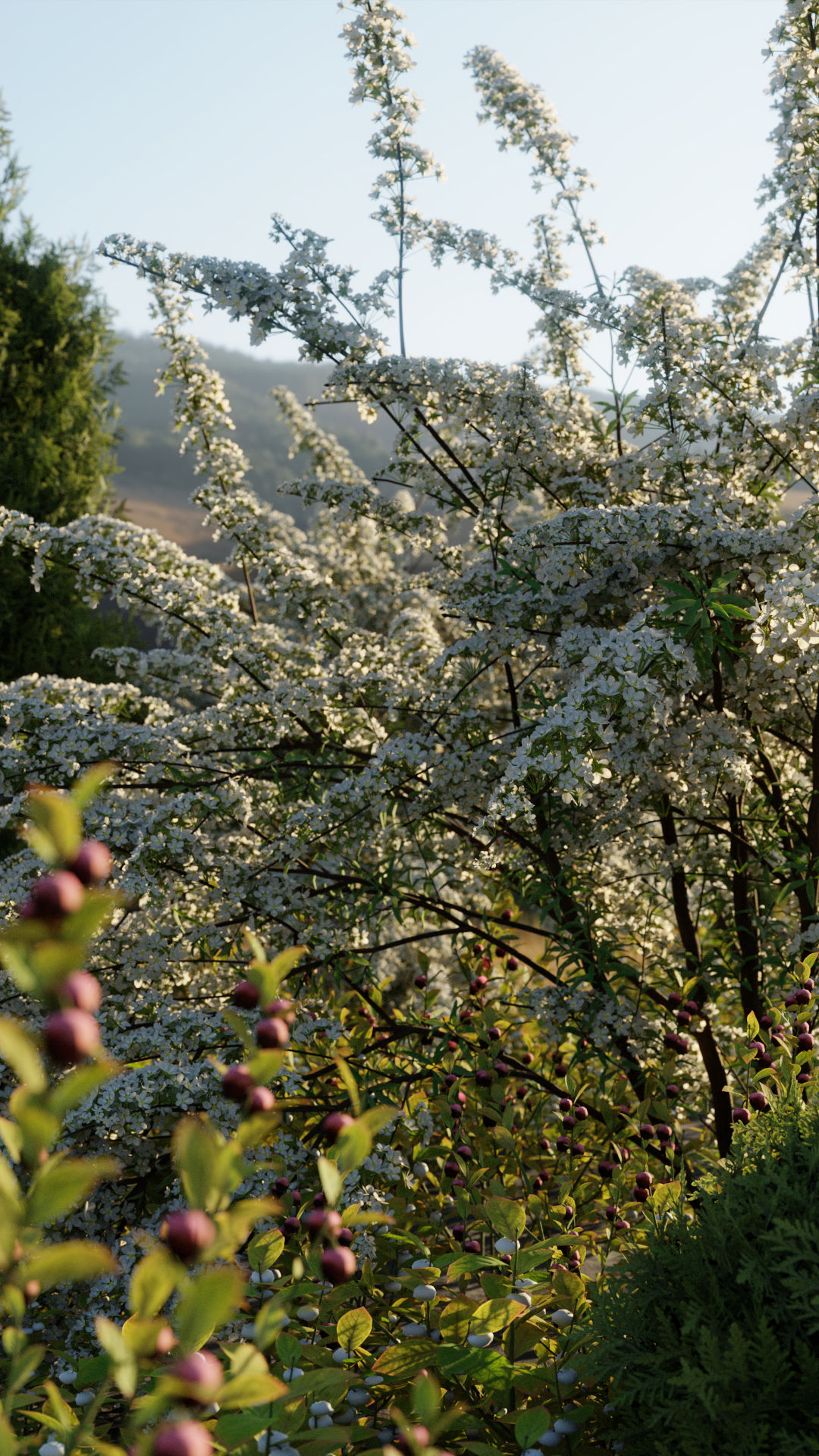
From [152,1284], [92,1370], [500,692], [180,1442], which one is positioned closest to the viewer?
[180,1442]

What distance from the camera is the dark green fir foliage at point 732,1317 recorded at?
156cm

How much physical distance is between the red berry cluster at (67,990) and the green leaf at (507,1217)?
1.63 metres

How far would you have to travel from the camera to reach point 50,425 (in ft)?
29.0

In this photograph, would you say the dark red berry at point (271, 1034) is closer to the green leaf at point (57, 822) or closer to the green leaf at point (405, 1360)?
the green leaf at point (57, 822)

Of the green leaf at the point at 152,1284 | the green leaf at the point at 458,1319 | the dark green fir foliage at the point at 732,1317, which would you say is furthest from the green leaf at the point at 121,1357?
the green leaf at the point at 458,1319

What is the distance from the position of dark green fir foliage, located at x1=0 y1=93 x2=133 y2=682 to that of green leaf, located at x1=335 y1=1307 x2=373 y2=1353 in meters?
6.92

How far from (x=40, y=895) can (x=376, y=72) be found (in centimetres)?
470

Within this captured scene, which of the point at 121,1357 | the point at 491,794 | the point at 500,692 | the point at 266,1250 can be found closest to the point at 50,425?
the point at 500,692

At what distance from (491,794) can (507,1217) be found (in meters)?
1.66

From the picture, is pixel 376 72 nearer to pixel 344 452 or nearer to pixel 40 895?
pixel 344 452

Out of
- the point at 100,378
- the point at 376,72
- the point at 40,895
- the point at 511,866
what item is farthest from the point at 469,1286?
the point at 100,378

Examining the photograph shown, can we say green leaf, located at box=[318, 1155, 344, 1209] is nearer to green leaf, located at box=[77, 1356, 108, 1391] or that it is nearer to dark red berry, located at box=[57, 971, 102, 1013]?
dark red berry, located at box=[57, 971, 102, 1013]

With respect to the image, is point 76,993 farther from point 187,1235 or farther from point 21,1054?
point 187,1235

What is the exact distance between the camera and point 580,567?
347 cm
